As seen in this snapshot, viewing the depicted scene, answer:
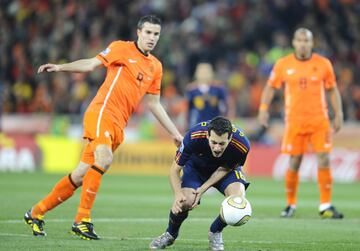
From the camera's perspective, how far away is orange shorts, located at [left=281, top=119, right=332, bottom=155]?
12172 millimetres

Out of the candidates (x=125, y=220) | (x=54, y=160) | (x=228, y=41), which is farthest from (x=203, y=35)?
(x=125, y=220)

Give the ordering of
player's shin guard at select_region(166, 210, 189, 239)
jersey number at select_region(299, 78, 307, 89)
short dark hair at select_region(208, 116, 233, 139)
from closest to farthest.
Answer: short dark hair at select_region(208, 116, 233, 139)
player's shin guard at select_region(166, 210, 189, 239)
jersey number at select_region(299, 78, 307, 89)

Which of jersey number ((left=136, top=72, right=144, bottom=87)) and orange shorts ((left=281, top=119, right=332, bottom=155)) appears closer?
jersey number ((left=136, top=72, right=144, bottom=87))

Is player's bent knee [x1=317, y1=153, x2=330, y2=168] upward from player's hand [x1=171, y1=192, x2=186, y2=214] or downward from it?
downward

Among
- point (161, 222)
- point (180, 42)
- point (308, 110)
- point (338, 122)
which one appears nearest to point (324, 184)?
point (338, 122)

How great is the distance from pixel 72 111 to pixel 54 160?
151 cm

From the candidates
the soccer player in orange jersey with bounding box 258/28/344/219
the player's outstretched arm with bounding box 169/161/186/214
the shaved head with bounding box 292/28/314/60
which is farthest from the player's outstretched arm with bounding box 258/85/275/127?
the player's outstretched arm with bounding box 169/161/186/214

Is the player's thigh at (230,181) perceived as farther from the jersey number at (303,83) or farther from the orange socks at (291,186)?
the jersey number at (303,83)

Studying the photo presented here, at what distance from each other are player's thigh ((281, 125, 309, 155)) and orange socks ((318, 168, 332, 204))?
1.33ft

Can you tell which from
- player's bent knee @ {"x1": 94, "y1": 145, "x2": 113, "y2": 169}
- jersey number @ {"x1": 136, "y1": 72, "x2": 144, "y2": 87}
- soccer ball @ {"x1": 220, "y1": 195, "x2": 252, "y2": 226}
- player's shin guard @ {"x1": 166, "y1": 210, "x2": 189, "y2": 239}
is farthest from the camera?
jersey number @ {"x1": 136, "y1": 72, "x2": 144, "y2": 87}

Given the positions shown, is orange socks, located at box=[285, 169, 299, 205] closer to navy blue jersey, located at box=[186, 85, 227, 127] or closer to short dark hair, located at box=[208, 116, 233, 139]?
navy blue jersey, located at box=[186, 85, 227, 127]

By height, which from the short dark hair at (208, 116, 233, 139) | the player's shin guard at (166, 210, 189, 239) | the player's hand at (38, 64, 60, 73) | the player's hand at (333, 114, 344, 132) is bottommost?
the player's shin guard at (166, 210, 189, 239)

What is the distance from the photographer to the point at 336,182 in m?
19.5

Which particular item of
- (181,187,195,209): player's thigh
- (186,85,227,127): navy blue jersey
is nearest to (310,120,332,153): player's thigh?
(181,187,195,209): player's thigh
